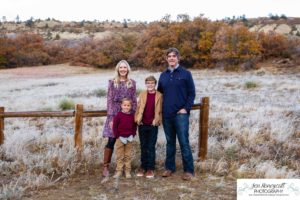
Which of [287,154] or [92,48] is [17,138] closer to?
[287,154]

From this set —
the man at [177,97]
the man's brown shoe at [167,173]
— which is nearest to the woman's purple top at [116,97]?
the man at [177,97]

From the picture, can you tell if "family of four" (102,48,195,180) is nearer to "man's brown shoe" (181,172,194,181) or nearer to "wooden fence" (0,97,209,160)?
"man's brown shoe" (181,172,194,181)

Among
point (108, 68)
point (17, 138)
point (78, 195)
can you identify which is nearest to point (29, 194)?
point (78, 195)

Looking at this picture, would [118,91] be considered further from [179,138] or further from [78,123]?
[179,138]

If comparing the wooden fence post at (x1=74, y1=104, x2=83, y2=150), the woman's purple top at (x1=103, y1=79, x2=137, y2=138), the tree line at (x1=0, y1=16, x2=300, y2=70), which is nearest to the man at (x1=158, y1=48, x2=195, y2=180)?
the woman's purple top at (x1=103, y1=79, x2=137, y2=138)

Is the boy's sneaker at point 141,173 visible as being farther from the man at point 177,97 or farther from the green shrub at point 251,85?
the green shrub at point 251,85

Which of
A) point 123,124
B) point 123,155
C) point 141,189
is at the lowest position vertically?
point 141,189

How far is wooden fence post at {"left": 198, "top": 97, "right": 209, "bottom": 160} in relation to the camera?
709 centimetres

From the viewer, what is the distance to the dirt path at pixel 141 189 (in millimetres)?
5742

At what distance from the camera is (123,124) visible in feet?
20.7

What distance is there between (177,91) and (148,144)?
105 centimetres

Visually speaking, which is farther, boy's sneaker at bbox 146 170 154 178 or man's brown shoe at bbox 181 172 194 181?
boy's sneaker at bbox 146 170 154 178

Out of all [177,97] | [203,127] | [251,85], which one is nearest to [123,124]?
[177,97]

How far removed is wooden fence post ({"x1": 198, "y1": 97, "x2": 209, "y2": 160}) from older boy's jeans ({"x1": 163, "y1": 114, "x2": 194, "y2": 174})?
0.76 metres
